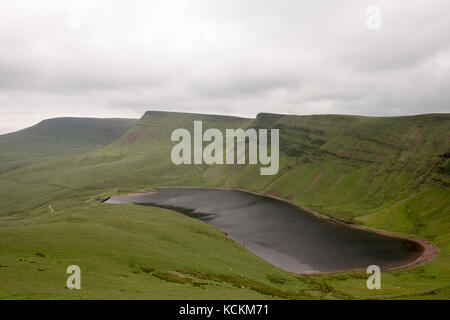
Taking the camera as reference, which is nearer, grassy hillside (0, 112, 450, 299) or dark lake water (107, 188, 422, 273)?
grassy hillside (0, 112, 450, 299)

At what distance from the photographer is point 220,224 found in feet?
385

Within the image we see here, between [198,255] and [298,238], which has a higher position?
[298,238]

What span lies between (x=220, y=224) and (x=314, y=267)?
50410mm

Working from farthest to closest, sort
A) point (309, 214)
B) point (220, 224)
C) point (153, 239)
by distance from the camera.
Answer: point (309, 214)
point (220, 224)
point (153, 239)

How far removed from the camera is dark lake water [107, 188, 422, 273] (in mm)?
79312

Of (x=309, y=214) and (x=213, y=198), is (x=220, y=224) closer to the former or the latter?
(x=309, y=214)

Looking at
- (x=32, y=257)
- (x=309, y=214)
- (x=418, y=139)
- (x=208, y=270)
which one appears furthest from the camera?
(x=418, y=139)

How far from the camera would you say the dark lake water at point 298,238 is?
79.3 meters

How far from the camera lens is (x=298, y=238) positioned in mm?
99750

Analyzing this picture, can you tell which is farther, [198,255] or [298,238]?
[298,238]

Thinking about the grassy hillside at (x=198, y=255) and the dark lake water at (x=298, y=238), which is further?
the dark lake water at (x=298, y=238)

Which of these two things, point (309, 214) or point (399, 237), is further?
point (309, 214)
